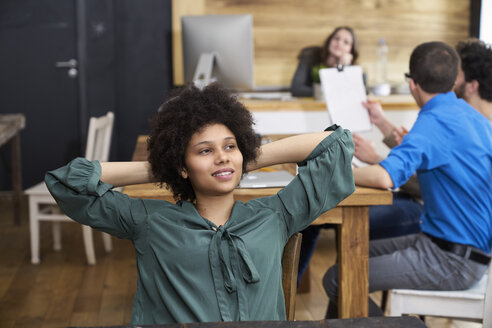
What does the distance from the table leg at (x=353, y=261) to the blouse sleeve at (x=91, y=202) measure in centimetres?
74

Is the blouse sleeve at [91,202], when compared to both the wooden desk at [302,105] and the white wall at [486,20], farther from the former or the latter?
the white wall at [486,20]

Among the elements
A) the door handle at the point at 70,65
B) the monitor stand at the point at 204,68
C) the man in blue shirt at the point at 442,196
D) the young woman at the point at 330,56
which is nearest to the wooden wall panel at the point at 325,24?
the young woman at the point at 330,56

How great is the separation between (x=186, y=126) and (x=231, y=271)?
311 millimetres

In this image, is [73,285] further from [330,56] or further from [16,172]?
[330,56]

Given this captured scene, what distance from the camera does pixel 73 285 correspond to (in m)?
3.19

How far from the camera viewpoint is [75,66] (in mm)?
5066

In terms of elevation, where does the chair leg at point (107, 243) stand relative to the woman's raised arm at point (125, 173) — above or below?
below

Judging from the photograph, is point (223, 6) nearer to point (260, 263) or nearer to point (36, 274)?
point (36, 274)

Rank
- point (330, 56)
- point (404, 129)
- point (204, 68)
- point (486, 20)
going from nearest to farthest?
point (404, 129)
point (204, 68)
point (330, 56)
point (486, 20)

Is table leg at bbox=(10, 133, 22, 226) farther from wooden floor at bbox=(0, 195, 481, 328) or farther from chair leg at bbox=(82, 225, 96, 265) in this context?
chair leg at bbox=(82, 225, 96, 265)

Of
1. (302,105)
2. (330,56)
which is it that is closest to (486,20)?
(330,56)

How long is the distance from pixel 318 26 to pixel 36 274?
3.22m

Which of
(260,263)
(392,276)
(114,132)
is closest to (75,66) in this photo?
(114,132)

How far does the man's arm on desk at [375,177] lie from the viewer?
188 cm
